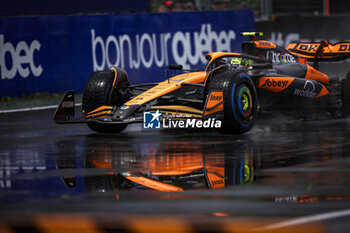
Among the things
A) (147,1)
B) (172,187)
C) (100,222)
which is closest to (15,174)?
(172,187)

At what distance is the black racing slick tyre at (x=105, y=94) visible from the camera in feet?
39.1

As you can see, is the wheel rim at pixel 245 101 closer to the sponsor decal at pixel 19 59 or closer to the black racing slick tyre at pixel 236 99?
the black racing slick tyre at pixel 236 99

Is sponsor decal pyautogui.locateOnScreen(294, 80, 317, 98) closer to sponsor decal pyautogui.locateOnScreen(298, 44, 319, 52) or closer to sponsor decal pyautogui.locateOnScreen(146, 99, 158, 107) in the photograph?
sponsor decal pyautogui.locateOnScreen(298, 44, 319, 52)

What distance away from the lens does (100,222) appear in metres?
5.96

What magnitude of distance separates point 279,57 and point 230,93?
2662mm

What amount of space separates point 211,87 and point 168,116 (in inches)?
27.2

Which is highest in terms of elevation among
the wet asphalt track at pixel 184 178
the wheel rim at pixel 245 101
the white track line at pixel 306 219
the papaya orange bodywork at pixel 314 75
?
the papaya orange bodywork at pixel 314 75

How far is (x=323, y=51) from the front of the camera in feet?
46.3

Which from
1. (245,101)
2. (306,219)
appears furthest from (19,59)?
(306,219)

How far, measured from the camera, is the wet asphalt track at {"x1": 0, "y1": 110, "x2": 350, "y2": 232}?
20.0ft

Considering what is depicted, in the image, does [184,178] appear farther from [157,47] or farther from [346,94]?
[157,47]

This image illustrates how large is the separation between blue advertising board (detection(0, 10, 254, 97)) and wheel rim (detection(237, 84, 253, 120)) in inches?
292

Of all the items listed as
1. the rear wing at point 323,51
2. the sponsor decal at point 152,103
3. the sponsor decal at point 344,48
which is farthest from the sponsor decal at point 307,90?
the sponsor decal at point 152,103

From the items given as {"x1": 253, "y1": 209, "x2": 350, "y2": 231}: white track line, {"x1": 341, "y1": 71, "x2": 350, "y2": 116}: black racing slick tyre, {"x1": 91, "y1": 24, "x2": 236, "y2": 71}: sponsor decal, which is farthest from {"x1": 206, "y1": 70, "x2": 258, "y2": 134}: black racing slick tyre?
{"x1": 91, "y1": 24, "x2": 236, "y2": 71}: sponsor decal
